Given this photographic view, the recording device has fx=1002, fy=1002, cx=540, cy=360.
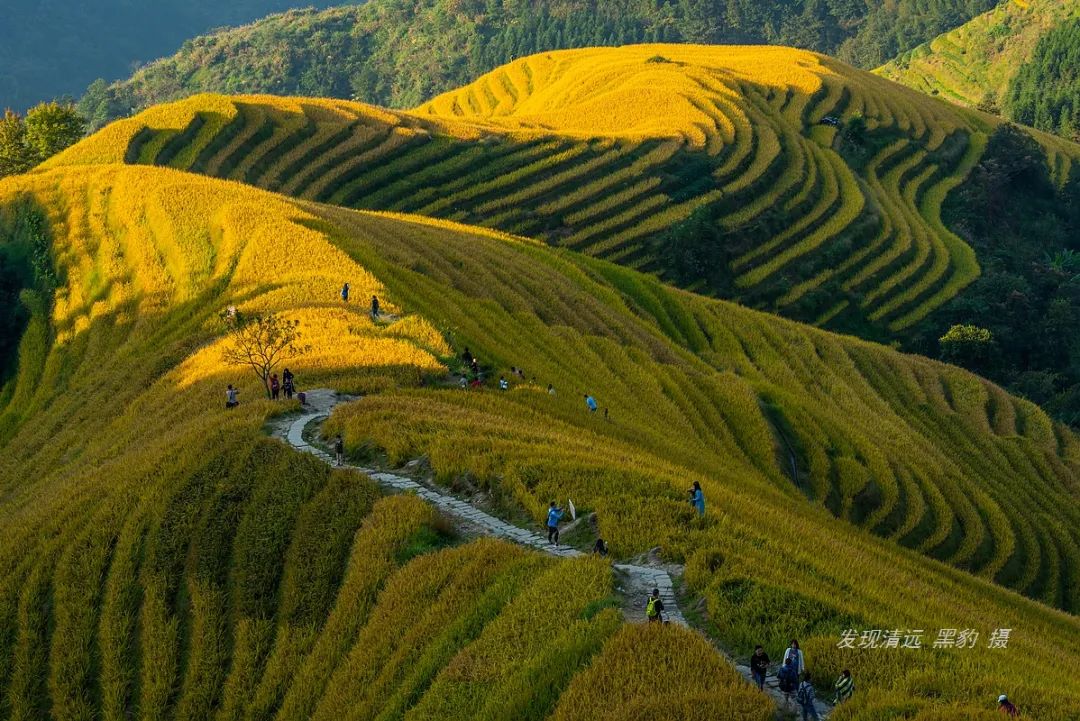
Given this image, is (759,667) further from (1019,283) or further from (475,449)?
(1019,283)

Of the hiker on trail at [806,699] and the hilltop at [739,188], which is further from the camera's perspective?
the hilltop at [739,188]

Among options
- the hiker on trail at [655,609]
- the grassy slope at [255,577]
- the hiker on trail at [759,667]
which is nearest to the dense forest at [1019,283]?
the grassy slope at [255,577]

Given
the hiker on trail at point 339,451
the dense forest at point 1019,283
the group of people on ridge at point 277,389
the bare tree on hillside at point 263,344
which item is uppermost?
the bare tree on hillside at point 263,344

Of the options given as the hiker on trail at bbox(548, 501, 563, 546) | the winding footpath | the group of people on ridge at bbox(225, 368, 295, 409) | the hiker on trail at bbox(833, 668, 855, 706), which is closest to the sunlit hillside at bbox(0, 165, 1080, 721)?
the hiker on trail at bbox(833, 668, 855, 706)

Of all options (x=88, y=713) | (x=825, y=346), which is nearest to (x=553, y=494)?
(x=88, y=713)

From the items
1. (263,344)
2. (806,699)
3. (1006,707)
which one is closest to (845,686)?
(806,699)

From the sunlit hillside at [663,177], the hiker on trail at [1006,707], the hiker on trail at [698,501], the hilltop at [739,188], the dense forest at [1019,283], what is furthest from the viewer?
the sunlit hillside at [663,177]

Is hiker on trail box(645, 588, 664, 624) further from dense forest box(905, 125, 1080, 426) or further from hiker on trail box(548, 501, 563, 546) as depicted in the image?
dense forest box(905, 125, 1080, 426)

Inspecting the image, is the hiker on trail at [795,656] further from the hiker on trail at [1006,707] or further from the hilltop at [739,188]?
the hilltop at [739,188]
